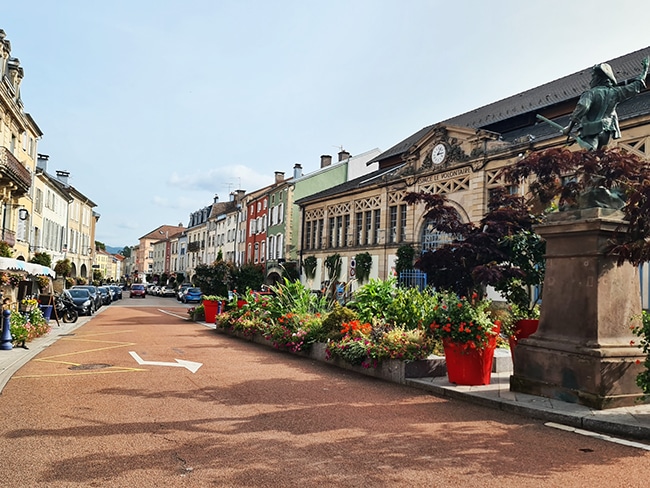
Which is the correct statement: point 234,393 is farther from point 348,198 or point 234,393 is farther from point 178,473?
point 348,198

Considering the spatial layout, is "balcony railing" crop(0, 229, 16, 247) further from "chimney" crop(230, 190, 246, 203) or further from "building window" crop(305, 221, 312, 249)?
"chimney" crop(230, 190, 246, 203)

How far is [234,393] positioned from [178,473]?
11.0 ft

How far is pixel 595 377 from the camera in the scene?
650 cm

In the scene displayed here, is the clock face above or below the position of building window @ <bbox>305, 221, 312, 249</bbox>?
above

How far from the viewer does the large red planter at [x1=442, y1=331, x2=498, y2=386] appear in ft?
26.3

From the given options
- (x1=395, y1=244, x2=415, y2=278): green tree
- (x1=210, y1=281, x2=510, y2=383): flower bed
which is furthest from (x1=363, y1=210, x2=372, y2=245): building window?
(x1=210, y1=281, x2=510, y2=383): flower bed

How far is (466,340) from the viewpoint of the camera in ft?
26.0

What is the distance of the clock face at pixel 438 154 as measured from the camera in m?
27.4

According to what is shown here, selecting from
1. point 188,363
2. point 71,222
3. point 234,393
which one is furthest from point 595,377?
point 71,222

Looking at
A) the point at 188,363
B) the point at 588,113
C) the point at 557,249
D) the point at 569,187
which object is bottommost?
the point at 188,363

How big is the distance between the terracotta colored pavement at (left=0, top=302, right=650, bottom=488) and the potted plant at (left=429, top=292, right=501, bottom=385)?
0.72 m

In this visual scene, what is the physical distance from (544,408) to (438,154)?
22.6 meters

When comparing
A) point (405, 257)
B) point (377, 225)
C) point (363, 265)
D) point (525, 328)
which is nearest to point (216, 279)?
point (405, 257)

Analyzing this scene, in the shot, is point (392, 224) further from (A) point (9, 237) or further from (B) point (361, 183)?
(A) point (9, 237)
